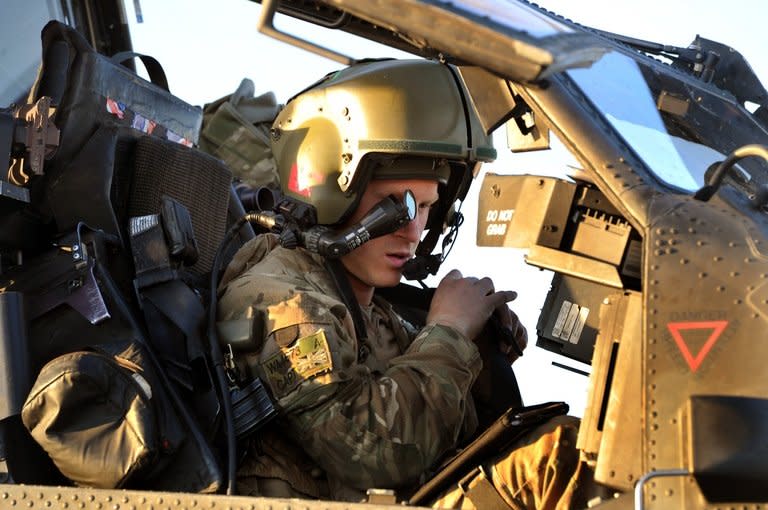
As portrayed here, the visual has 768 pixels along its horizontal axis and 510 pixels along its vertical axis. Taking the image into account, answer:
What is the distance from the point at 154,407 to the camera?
117 inches

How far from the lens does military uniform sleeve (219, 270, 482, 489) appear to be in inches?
122

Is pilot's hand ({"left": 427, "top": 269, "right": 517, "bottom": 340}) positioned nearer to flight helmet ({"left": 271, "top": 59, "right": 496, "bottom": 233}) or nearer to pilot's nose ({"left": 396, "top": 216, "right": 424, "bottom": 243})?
pilot's nose ({"left": 396, "top": 216, "right": 424, "bottom": 243})

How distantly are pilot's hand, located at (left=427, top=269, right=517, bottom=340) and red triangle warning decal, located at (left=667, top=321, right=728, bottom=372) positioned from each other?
123cm

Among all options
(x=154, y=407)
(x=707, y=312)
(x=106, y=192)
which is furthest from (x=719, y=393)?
(x=106, y=192)

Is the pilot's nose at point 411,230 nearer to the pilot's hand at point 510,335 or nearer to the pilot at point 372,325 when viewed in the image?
the pilot at point 372,325

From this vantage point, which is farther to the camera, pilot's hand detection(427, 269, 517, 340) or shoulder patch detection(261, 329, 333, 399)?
pilot's hand detection(427, 269, 517, 340)

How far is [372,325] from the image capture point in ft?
12.8

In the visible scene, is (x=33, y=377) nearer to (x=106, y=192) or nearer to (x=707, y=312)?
(x=106, y=192)

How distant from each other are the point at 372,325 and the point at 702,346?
5.70 feet

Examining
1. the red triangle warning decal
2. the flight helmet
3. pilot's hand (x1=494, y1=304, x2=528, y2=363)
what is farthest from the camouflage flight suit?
the red triangle warning decal

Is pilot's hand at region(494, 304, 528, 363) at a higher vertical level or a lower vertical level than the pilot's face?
lower

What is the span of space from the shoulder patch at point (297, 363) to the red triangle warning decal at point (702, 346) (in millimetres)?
1082

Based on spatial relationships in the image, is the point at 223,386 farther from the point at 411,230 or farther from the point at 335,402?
the point at 411,230

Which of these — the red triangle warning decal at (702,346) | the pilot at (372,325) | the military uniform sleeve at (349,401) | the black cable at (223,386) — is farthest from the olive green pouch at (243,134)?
the red triangle warning decal at (702,346)
